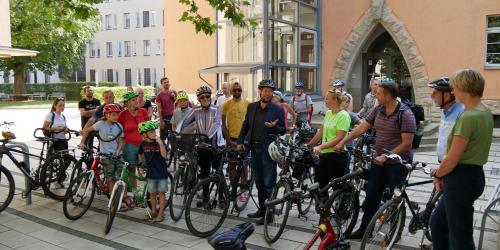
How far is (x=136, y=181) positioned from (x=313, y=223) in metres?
2.30

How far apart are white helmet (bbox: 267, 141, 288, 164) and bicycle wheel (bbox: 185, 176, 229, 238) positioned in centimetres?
72

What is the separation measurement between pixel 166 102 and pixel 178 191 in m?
3.76

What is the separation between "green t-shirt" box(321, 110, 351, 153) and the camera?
502cm

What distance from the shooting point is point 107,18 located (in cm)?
4859

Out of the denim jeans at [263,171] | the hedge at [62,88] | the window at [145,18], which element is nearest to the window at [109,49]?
the window at [145,18]

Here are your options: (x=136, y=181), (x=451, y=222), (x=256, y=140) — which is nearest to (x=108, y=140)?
(x=136, y=181)

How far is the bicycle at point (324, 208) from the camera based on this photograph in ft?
11.5

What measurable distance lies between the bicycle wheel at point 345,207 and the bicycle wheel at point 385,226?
12.5 inches

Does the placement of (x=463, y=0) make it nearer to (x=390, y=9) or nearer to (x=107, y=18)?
(x=390, y=9)

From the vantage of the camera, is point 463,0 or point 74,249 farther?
point 463,0

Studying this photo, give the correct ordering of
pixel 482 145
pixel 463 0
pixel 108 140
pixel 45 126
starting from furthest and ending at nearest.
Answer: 1. pixel 463 0
2. pixel 45 126
3. pixel 108 140
4. pixel 482 145

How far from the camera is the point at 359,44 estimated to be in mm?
15555

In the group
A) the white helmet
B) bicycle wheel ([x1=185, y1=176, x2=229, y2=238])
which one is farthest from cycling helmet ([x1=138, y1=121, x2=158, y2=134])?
the white helmet

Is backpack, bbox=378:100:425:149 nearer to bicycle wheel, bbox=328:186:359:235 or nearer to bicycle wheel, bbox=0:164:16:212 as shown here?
bicycle wheel, bbox=328:186:359:235
